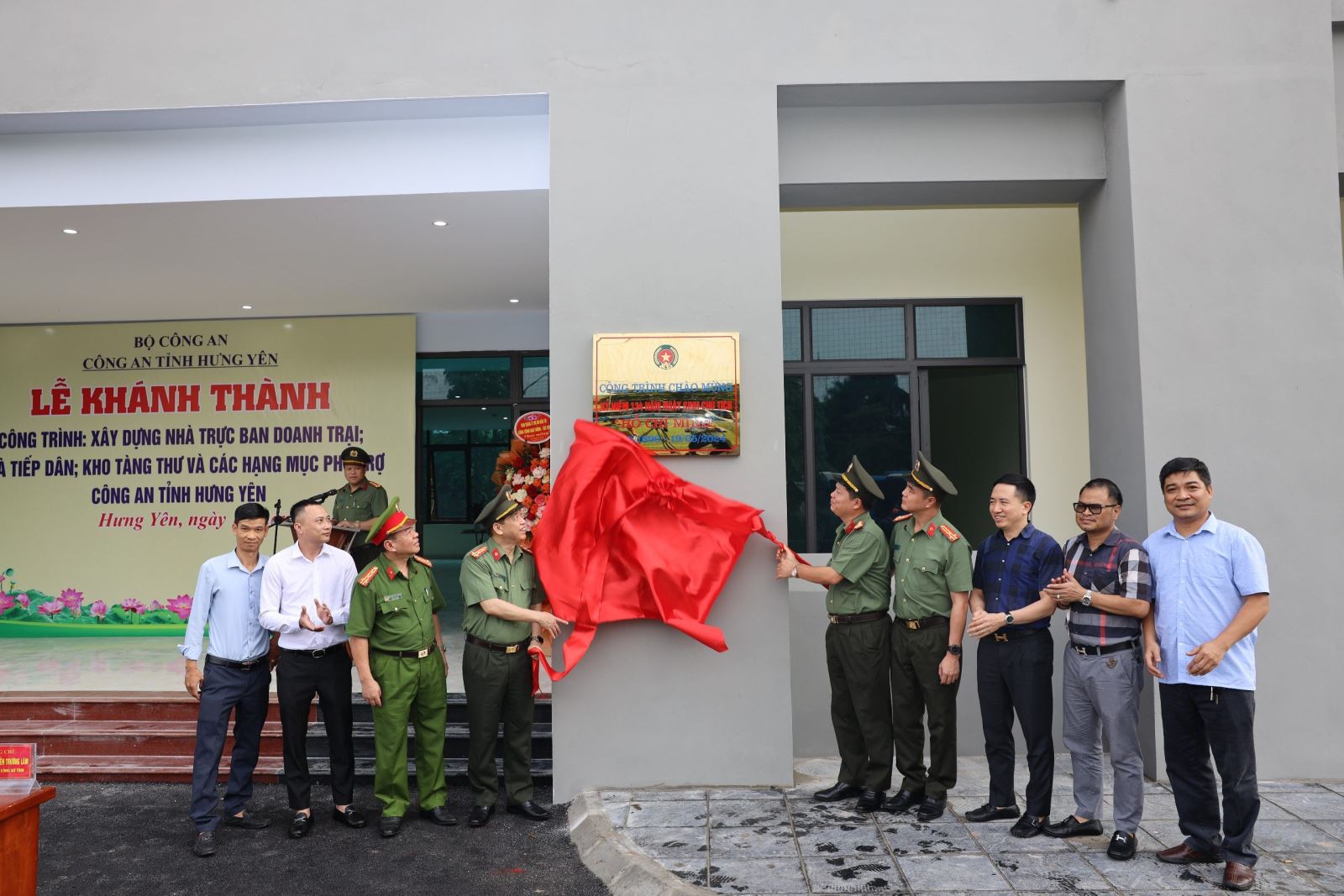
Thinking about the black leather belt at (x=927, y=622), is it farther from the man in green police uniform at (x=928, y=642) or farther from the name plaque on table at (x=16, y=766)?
the name plaque on table at (x=16, y=766)

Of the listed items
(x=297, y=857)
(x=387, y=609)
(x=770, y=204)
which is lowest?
(x=297, y=857)

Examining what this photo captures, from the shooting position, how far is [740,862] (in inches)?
139

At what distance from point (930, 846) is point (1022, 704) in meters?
0.70

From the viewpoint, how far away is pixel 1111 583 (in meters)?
3.53

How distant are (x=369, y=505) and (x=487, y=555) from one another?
3.10 m

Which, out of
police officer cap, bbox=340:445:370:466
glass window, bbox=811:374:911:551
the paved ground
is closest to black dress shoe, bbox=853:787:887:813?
the paved ground

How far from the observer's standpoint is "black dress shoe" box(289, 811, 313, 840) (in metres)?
4.08

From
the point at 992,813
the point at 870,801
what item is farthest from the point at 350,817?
the point at 992,813

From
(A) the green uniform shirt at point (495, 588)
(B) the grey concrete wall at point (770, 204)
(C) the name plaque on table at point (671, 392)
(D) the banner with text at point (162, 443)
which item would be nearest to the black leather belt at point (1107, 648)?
(B) the grey concrete wall at point (770, 204)

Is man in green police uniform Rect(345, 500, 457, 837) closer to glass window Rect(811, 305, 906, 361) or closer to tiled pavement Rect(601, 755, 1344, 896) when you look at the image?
tiled pavement Rect(601, 755, 1344, 896)

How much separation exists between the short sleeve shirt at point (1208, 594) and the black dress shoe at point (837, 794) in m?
1.52

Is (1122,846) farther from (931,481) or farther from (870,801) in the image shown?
(931,481)

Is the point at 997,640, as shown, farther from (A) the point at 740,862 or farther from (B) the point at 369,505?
(B) the point at 369,505

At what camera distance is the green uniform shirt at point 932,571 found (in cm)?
398
